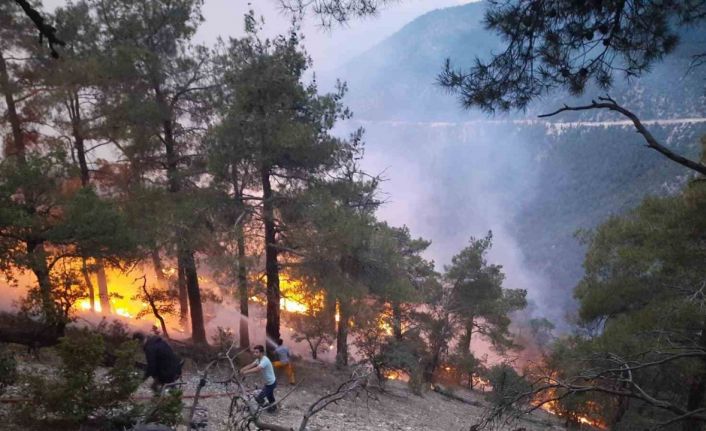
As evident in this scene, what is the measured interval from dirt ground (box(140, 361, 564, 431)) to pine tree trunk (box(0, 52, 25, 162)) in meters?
7.91

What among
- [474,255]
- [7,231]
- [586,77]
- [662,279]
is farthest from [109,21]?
[474,255]

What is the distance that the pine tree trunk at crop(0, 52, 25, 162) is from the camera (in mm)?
11297

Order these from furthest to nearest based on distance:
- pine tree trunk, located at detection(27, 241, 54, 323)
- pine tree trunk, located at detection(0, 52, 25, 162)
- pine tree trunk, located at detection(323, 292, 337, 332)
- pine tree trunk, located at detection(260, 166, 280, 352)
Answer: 1. pine tree trunk, located at detection(260, 166, 280, 352)
2. pine tree trunk, located at detection(323, 292, 337, 332)
3. pine tree trunk, located at detection(0, 52, 25, 162)
4. pine tree trunk, located at detection(27, 241, 54, 323)

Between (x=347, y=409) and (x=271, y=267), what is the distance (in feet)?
15.5

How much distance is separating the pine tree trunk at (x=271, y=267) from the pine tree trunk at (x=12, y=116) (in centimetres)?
608

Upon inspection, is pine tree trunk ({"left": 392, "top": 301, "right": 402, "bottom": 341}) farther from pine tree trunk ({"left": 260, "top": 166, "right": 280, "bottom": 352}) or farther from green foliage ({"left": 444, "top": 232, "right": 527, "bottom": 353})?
pine tree trunk ({"left": 260, "top": 166, "right": 280, "bottom": 352})

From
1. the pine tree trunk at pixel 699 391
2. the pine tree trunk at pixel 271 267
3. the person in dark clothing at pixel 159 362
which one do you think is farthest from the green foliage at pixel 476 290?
the person in dark clothing at pixel 159 362

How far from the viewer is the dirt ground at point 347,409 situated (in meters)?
9.05

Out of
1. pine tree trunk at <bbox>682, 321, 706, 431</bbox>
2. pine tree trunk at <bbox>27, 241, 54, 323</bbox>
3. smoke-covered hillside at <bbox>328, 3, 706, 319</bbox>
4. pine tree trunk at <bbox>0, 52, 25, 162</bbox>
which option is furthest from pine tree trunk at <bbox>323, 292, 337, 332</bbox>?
pine tree trunk at <bbox>0, 52, 25, 162</bbox>

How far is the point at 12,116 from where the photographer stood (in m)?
12.0

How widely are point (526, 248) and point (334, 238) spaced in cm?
8712

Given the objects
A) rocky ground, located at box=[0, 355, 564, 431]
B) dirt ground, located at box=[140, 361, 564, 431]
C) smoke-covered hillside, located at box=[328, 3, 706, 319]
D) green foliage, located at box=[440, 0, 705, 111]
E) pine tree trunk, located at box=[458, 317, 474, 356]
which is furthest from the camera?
smoke-covered hillside, located at box=[328, 3, 706, 319]

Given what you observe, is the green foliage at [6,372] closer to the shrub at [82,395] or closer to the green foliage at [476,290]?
the shrub at [82,395]

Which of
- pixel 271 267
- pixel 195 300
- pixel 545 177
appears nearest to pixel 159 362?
pixel 271 267
